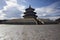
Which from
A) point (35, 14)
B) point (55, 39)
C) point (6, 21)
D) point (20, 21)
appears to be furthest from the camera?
point (35, 14)

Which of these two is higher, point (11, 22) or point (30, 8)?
point (30, 8)

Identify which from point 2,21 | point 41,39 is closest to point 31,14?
point 2,21

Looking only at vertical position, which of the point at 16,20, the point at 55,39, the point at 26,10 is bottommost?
the point at 55,39

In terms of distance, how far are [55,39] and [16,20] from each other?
3548cm

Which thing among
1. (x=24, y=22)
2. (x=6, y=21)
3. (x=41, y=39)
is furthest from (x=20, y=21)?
(x=41, y=39)

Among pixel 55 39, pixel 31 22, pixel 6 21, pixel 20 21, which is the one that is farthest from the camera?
pixel 6 21

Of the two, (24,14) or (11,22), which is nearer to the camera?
(11,22)

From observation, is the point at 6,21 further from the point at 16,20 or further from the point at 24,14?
the point at 24,14

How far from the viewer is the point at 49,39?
11.4 m

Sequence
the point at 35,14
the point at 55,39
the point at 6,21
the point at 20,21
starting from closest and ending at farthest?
the point at 55,39 < the point at 20,21 < the point at 6,21 < the point at 35,14

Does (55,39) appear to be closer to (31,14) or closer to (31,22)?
(31,22)

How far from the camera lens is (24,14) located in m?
58.3

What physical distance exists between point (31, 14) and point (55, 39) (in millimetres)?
46754

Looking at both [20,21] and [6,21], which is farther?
[6,21]
